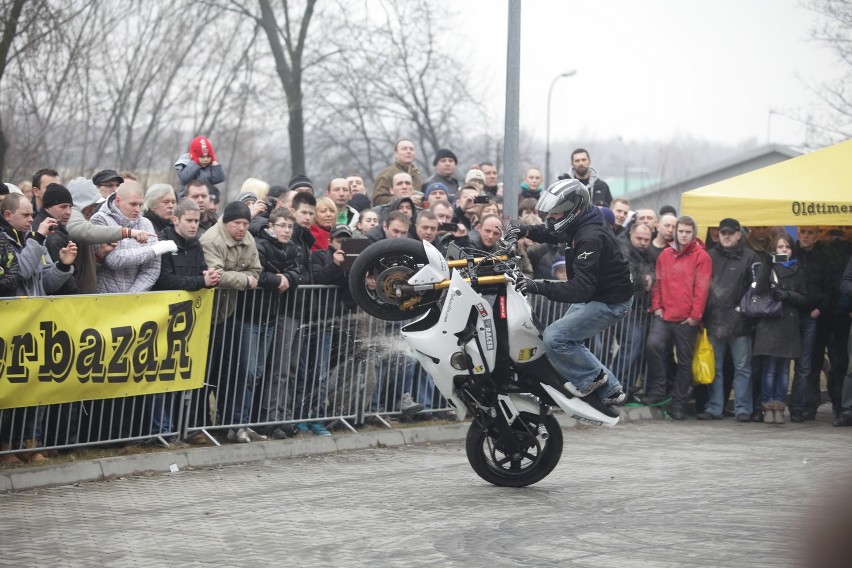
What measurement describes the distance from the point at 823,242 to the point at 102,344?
32.5ft

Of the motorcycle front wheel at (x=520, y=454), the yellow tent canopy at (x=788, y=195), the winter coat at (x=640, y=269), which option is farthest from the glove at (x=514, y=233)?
the yellow tent canopy at (x=788, y=195)

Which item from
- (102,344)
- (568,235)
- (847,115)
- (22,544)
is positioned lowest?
(22,544)

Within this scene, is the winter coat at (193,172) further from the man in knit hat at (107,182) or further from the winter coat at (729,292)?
the winter coat at (729,292)

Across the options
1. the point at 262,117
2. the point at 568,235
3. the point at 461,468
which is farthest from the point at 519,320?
the point at 262,117

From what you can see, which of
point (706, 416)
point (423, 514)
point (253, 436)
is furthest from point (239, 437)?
point (706, 416)

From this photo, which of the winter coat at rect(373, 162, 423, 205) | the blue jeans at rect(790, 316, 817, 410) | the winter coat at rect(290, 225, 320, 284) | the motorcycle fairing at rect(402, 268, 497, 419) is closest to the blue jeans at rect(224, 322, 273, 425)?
the winter coat at rect(290, 225, 320, 284)

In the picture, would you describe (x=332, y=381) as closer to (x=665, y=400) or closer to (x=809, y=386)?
(x=665, y=400)

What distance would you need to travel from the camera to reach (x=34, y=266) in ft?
30.6

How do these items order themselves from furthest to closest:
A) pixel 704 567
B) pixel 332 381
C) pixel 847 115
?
pixel 847 115 → pixel 332 381 → pixel 704 567

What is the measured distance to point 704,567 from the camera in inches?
260

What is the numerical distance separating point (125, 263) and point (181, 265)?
0.59m

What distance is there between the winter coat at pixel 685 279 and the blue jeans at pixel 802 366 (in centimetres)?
136

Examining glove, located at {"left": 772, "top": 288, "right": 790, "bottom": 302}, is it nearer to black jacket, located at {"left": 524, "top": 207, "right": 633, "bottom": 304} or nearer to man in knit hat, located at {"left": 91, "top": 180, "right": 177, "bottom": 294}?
black jacket, located at {"left": 524, "top": 207, "right": 633, "bottom": 304}

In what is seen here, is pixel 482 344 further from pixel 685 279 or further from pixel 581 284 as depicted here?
pixel 685 279
